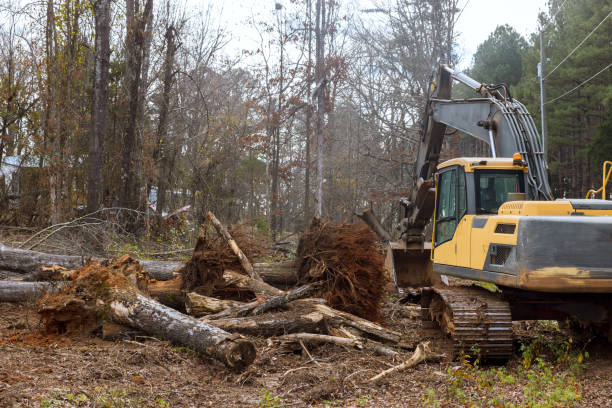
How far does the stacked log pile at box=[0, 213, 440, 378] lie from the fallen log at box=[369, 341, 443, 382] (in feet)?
1.50

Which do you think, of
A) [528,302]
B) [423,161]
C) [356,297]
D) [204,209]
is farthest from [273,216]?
[528,302]

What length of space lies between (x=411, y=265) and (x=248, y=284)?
15.3ft

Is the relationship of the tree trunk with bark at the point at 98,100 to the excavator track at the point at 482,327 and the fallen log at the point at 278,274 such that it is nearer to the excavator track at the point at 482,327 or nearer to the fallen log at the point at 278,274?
the fallen log at the point at 278,274

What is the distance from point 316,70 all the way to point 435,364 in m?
17.7

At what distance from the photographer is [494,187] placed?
746cm

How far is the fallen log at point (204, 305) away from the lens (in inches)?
320

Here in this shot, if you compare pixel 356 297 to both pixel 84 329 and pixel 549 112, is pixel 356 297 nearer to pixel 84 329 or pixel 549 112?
pixel 84 329

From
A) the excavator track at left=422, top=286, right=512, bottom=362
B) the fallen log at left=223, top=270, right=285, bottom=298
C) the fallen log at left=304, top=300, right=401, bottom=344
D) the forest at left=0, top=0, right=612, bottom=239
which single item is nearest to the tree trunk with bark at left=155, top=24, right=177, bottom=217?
the forest at left=0, top=0, right=612, bottom=239

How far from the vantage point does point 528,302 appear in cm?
706

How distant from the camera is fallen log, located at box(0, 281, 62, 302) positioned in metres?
8.57

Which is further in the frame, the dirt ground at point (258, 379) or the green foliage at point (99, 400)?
the dirt ground at point (258, 379)

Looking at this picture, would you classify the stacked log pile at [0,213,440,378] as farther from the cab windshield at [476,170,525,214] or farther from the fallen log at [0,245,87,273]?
the cab windshield at [476,170,525,214]

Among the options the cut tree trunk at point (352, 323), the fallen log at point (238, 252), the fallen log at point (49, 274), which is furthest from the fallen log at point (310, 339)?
the fallen log at point (49, 274)

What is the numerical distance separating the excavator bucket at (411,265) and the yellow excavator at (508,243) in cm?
316
